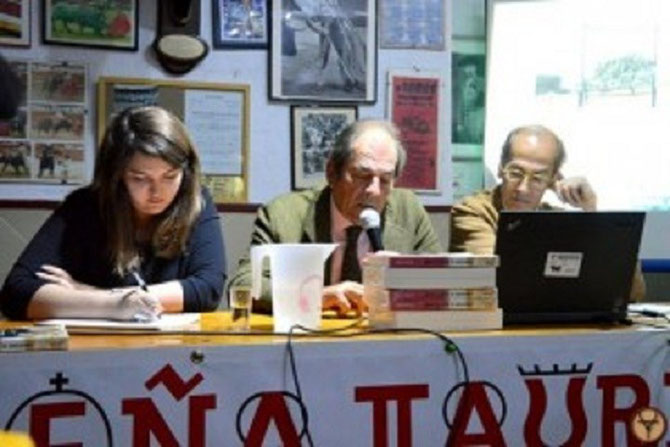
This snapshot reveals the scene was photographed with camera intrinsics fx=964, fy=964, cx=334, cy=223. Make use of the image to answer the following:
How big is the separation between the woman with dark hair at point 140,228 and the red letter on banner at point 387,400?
713mm

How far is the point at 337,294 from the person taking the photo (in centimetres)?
206

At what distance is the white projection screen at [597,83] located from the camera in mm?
3262

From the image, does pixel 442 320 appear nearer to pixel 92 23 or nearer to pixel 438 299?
pixel 438 299

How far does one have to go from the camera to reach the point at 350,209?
2504 millimetres

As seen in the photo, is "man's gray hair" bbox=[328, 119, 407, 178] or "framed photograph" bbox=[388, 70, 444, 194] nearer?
"man's gray hair" bbox=[328, 119, 407, 178]

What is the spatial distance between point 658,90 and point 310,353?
220 cm

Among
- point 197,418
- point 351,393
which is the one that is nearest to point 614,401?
point 351,393

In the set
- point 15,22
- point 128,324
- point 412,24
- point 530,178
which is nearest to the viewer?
point 128,324

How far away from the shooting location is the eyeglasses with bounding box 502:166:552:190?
265 cm

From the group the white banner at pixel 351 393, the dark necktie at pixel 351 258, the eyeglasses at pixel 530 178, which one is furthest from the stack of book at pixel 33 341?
the eyeglasses at pixel 530 178

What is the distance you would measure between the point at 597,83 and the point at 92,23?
167 cm

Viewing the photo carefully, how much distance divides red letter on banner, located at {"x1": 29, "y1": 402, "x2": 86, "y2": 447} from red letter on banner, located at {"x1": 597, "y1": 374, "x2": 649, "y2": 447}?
0.88m

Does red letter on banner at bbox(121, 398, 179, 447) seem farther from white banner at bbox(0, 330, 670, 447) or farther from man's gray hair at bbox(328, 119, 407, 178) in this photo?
man's gray hair at bbox(328, 119, 407, 178)

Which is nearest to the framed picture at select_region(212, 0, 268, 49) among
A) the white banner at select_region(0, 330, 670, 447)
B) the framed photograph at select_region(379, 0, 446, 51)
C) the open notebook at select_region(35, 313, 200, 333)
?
the framed photograph at select_region(379, 0, 446, 51)
